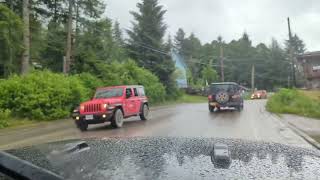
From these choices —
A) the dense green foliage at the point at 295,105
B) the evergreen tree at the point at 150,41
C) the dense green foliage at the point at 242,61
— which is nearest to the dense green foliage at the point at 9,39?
the dense green foliage at the point at 295,105

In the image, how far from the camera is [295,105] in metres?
30.5

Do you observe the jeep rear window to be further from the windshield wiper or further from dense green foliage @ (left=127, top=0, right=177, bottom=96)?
dense green foliage @ (left=127, top=0, right=177, bottom=96)

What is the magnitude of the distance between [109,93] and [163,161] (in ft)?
63.3

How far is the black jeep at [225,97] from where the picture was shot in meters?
32.7

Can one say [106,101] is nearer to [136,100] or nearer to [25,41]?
[136,100]

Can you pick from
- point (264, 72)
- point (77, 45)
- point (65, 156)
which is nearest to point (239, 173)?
point (65, 156)

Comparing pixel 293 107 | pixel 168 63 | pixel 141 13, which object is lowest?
pixel 293 107

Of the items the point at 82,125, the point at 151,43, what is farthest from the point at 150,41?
the point at 82,125

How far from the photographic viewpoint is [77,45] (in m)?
40.8

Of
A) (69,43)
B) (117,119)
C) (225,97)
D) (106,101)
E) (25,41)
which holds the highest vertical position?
(69,43)

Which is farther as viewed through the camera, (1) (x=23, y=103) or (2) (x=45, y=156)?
(1) (x=23, y=103)

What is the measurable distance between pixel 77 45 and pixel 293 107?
18.8 m

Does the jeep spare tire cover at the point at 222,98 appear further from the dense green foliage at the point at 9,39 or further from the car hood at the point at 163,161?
the car hood at the point at 163,161

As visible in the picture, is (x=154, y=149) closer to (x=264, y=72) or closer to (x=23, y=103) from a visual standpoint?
(x=23, y=103)
